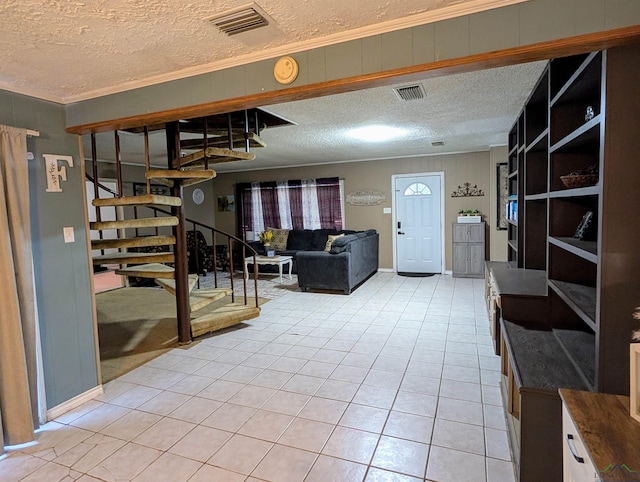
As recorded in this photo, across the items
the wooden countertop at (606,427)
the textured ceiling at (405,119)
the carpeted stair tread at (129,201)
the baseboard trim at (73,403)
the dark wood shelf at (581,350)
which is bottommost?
the baseboard trim at (73,403)

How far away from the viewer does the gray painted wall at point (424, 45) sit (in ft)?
4.47

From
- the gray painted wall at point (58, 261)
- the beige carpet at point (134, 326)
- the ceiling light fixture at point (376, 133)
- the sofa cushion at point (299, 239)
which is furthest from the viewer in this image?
the sofa cushion at point (299, 239)

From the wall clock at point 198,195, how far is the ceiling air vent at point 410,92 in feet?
22.1

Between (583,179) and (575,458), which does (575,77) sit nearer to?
(583,179)

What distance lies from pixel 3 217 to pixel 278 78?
5.78 feet

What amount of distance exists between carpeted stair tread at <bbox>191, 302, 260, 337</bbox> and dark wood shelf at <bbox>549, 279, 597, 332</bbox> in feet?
10.2

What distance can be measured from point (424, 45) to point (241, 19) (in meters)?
0.80

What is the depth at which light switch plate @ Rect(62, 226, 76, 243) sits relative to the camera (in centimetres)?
255

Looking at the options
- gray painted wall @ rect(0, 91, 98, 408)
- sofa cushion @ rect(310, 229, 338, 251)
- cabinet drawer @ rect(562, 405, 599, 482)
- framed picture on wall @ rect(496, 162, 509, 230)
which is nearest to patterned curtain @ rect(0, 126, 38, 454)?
gray painted wall @ rect(0, 91, 98, 408)

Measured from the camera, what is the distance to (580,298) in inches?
71.2

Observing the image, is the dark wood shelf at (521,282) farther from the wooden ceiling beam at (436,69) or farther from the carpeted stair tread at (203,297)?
the carpeted stair tread at (203,297)

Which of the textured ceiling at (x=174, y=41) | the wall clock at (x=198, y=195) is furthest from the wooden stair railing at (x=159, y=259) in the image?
the wall clock at (x=198, y=195)

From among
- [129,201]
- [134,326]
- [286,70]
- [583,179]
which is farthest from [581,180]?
[134,326]

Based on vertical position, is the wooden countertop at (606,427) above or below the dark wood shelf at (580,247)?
below
